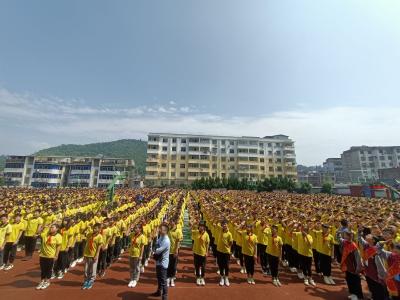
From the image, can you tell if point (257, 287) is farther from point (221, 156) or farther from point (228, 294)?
point (221, 156)

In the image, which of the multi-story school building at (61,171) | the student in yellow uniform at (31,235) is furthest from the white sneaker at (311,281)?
the multi-story school building at (61,171)

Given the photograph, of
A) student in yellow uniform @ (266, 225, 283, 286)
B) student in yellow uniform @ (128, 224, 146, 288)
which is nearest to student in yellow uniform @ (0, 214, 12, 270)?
student in yellow uniform @ (128, 224, 146, 288)

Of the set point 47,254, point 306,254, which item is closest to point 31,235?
point 47,254

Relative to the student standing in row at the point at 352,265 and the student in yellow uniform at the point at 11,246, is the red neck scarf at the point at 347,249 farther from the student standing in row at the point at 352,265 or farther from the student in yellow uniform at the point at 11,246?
the student in yellow uniform at the point at 11,246

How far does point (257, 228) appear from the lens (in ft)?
29.8

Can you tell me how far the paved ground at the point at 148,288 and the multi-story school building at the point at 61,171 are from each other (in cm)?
6367

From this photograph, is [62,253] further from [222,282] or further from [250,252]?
[250,252]

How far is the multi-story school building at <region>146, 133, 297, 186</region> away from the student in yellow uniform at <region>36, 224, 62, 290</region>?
57.7 m

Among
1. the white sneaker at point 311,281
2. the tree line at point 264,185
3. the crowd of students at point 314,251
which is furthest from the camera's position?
the tree line at point 264,185

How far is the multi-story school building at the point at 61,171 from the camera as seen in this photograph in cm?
7088

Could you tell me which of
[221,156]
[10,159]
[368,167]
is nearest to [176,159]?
[221,156]

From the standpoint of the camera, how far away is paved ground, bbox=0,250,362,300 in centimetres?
612

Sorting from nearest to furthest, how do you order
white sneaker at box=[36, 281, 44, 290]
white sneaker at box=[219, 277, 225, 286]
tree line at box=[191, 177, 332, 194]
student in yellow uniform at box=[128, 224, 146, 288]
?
white sneaker at box=[36, 281, 44, 290] < student in yellow uniform at box=[128, 224, 146, 288] < white sneaker at box=[219, 277, 225, 286] < tree line at box=[191, 177, 332, 194]

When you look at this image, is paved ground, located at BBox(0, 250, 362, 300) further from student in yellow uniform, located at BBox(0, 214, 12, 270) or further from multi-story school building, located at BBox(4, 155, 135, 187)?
multi-story school building, located at BBox(4, 155, 135, 187)
